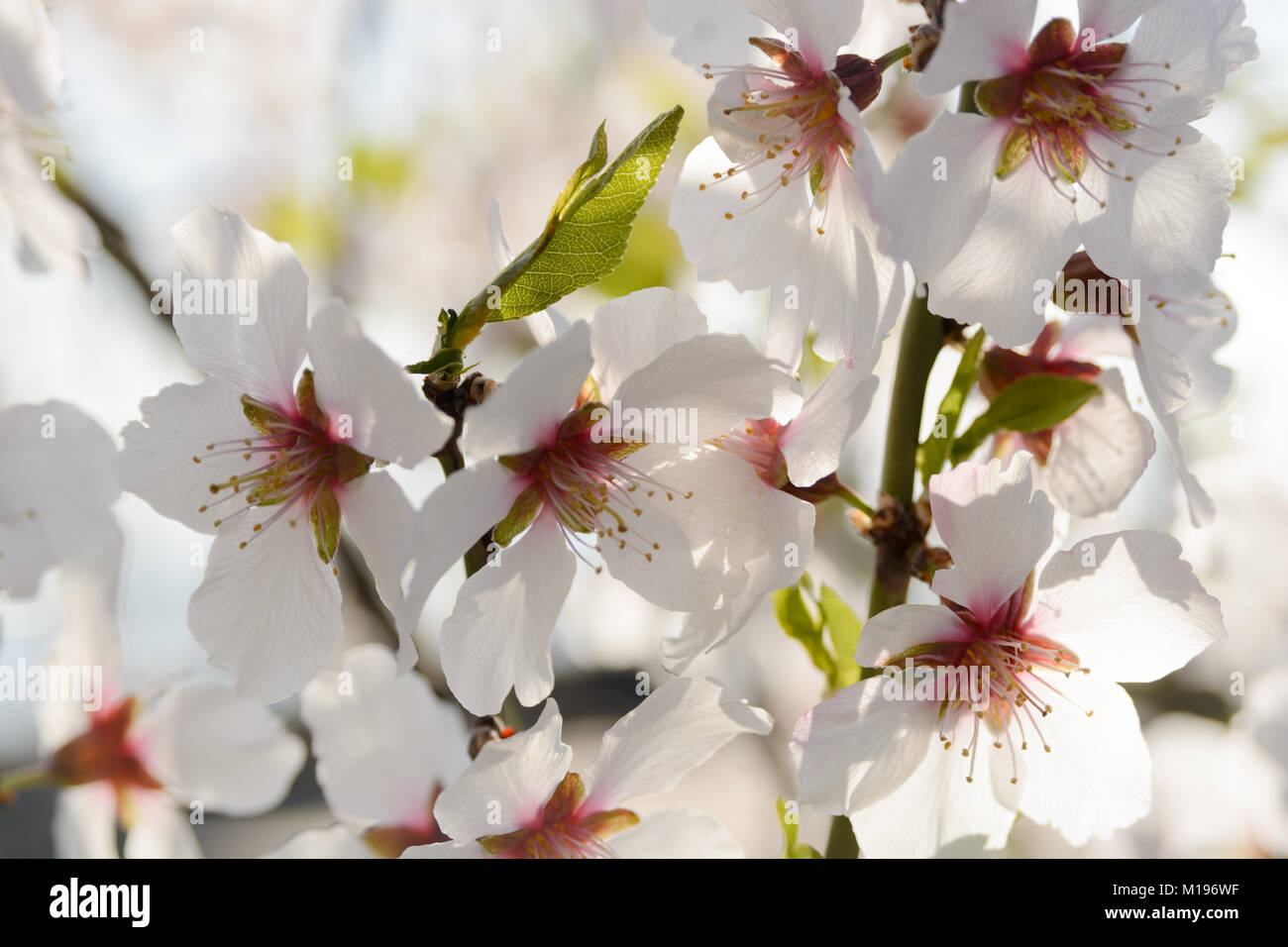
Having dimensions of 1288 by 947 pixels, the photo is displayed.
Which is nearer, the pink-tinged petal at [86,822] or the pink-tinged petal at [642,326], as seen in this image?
the pink-tinged petal at [642,326]

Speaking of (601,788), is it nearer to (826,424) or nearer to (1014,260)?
(826,424)

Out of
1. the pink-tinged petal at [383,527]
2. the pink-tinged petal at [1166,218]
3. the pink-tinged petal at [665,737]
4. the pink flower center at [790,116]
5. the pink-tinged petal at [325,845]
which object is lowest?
the pink-tinged petal at [325,845]

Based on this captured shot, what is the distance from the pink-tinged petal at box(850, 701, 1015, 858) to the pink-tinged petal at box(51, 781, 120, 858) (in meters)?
0.81

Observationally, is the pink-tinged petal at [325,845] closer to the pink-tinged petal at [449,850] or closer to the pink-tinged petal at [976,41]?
the pink-tinged petal at [449,850]

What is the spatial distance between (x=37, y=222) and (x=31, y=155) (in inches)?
5.8

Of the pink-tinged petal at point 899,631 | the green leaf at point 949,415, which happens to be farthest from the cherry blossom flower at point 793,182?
the pink-tinged petal at point 899,631

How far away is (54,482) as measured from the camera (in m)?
1.09

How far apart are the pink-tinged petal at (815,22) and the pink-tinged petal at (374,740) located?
0.75 meters

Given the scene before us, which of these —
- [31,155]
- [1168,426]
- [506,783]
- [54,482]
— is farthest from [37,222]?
[1168,426]

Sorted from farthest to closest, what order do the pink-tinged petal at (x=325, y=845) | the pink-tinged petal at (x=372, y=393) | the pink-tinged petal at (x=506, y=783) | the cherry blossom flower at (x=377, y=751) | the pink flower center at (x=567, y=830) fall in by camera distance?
the cherry blossom flower at (x=377, y=751), the pink-tinged petal at (x=325, y=845), the pink flower center at (x=567, y=830), the pink-tinged petal at (x=506, y=783), the pink-tinged petal at (x=372, y=393)

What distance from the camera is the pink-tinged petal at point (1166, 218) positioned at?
822 mm
